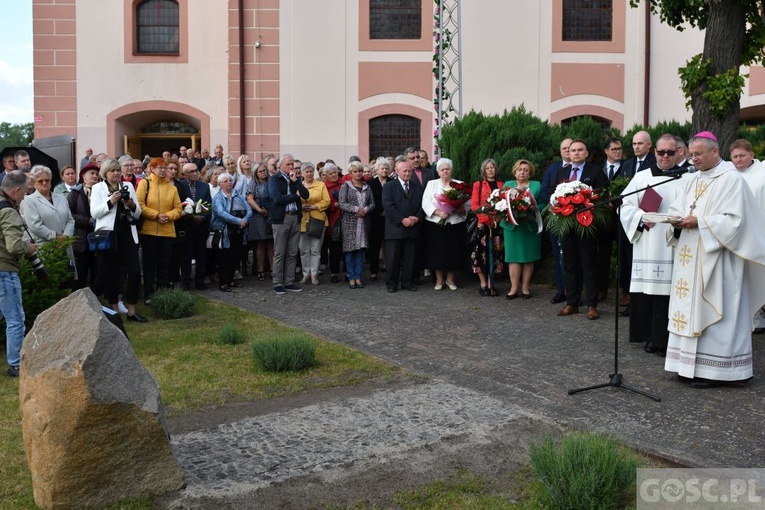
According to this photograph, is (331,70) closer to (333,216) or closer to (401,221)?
(333,216)

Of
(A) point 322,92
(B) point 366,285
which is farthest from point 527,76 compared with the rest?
(B) point 366,285

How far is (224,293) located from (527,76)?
11581 mm

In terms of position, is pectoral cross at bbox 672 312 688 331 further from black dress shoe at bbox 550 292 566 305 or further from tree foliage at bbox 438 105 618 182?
tree foliage at bbox 438 105 618 182

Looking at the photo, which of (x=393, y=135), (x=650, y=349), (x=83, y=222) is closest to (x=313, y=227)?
(x=83, y=222)

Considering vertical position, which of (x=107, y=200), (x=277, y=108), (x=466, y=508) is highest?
(x=277, y=108)

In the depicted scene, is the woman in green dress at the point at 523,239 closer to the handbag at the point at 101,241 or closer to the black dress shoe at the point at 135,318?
the black dress shoe at the point at 135,318

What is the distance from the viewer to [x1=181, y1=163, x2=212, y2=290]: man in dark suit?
12.3 meters

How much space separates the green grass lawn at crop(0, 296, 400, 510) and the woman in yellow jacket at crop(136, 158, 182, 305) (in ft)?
4.43

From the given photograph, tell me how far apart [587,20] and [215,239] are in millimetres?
12977

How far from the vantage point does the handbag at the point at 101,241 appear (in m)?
9.88

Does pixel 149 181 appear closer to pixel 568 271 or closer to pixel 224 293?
pixel 224 293

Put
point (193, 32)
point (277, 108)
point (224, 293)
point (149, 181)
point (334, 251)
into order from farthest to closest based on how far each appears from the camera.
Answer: point (193, 32) < point (277, 108) < point (334, 251) < point (224, 293) < point (149, 181)

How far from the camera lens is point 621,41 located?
21156 mm

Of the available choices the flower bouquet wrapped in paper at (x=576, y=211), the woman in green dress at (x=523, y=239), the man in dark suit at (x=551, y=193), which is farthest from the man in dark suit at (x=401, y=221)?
the flower bouquet wrapped in paper at (x=576, y=211)
